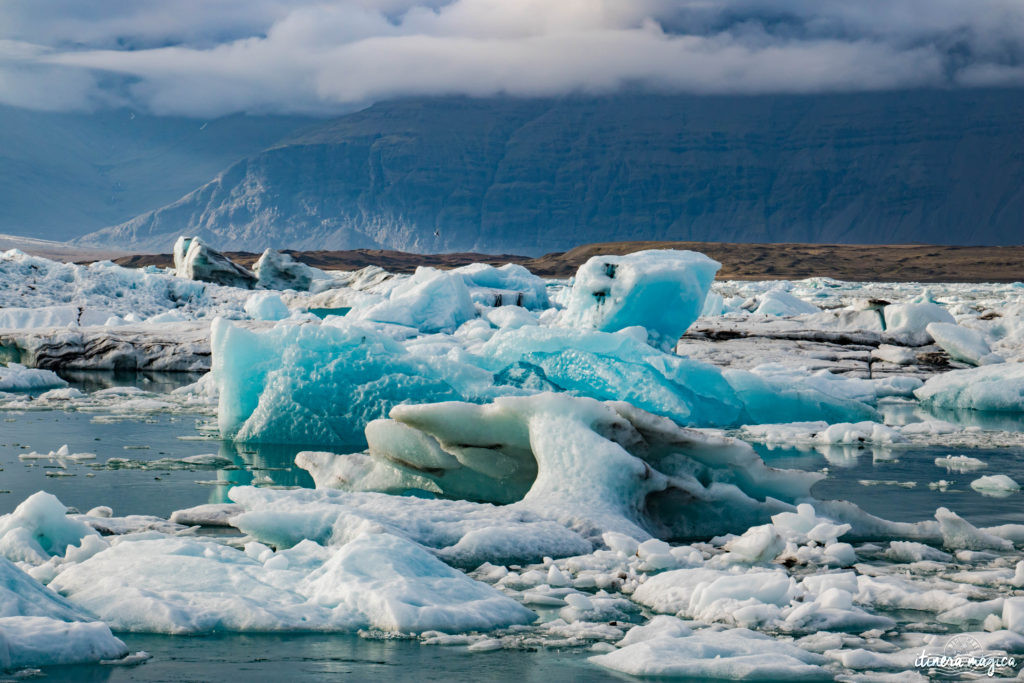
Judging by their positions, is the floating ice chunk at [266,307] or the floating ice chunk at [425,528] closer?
the floating ice chunk at [425,528]

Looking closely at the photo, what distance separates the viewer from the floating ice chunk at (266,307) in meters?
22.9

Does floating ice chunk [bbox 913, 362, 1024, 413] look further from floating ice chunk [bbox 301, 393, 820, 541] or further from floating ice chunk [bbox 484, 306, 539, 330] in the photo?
floating ice chunk [bbox 301, 393, 820, 541]

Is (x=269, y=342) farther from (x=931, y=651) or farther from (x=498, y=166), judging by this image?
(x=498, y=166)

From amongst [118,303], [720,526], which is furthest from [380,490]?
[118,303]

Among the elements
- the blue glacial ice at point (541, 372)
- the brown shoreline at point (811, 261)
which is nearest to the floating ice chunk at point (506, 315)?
the blue glacial ice at point (541, 372)

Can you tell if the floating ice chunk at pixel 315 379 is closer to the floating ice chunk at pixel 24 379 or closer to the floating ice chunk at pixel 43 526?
the floating ice chunk at pixel 43 526

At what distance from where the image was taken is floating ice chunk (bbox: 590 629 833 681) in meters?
3.57

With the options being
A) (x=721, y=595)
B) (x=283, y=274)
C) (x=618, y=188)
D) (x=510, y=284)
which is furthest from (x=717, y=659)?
(x=618, y=188)

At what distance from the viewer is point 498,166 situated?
634 feet

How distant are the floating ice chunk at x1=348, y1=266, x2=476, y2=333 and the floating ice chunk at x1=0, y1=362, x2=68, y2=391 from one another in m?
6.37

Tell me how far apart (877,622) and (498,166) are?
19208cm

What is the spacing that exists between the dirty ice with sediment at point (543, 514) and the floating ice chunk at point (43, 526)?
1 cm

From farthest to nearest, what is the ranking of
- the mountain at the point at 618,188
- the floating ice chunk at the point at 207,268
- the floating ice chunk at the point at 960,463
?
the mountain at the point at 618,188 < the floating ice chunk at the point at 207,268 < the floating ice chunk at the point at 960,463

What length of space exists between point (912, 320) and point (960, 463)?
9.64m
